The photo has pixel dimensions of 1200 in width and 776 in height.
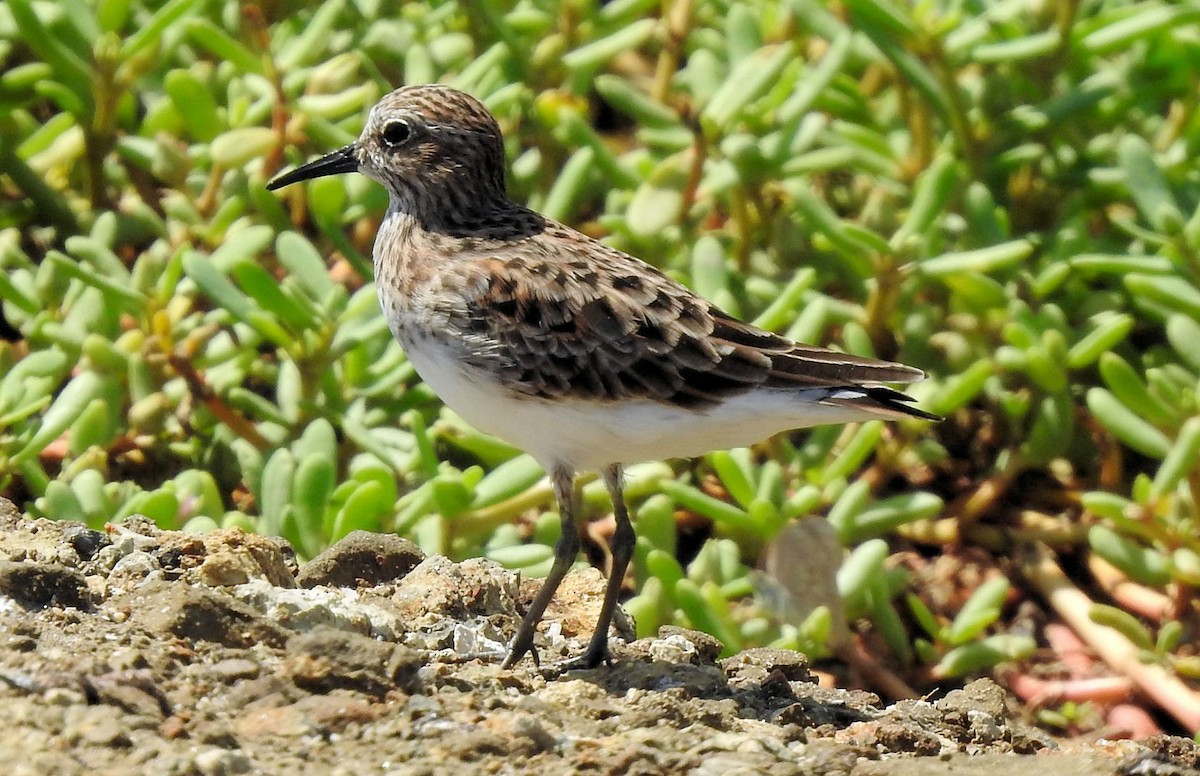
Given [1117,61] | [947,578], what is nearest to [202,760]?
[947,578]

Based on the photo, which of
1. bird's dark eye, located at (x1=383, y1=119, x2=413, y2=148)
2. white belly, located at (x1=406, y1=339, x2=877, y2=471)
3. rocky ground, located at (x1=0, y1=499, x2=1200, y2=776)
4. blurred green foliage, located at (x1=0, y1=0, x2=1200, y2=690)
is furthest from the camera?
blurred green foliage, located at (x1=0, y1=0, x2=1200, y2=690)

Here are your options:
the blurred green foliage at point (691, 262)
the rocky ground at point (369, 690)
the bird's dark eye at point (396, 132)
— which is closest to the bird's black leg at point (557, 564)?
the rocky ground at point (369, 690)

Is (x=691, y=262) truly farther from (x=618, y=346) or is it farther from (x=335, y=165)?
(x=618, y=346)

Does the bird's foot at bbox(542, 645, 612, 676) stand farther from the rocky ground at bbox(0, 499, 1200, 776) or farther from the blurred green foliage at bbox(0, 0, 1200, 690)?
the blurred green foliage at bbox(0, 0, 1200, 690)

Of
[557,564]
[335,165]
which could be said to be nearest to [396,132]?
[335,165]

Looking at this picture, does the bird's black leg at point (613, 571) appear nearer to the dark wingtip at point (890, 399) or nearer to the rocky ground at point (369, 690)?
the rocky ground at point (369, 690)

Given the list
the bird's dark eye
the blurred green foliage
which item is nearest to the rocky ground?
the blurred green foliage
